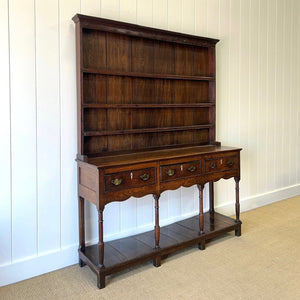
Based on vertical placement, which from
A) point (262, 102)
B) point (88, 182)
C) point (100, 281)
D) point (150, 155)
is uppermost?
point (262, 102)

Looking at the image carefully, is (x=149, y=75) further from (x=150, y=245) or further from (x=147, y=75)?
(x=150, y=245)

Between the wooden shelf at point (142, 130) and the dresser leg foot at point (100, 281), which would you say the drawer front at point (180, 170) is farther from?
the dresser leg foot at point (100, 281)

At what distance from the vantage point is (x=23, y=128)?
88.5 inches

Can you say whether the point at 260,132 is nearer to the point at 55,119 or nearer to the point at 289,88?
the point at 289,88

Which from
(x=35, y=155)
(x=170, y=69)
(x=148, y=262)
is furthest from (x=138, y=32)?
(x=148, y=262)

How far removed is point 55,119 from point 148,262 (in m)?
1.33

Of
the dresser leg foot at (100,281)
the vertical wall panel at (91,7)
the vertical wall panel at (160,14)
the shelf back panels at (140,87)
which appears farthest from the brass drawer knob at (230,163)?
the vertical wall panel at (91,7)

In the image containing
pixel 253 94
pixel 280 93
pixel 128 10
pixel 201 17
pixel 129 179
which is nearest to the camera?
pixel 129 179

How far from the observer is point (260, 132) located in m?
3.83

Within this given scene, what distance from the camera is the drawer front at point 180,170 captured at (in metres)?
2.45

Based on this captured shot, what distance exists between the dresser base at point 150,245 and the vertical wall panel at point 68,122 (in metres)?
0.25

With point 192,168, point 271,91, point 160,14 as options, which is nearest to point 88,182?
point 192,168

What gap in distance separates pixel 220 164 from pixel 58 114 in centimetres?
144

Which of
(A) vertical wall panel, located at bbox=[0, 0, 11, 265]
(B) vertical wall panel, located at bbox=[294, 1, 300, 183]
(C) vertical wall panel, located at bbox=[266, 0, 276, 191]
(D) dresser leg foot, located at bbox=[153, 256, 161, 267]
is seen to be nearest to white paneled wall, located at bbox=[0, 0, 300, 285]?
(A) vertical wall panel, located at bbox=[0, 0, 11, 265]
